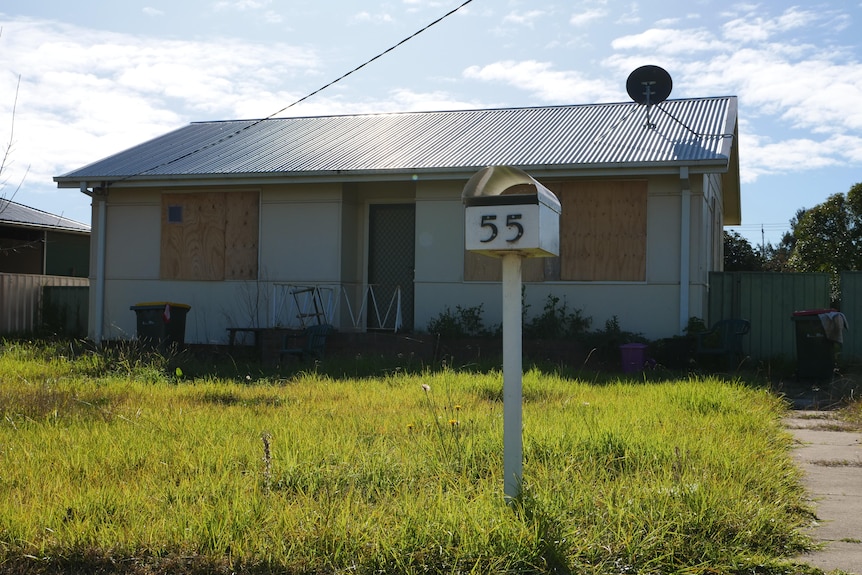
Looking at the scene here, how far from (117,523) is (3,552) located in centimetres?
50

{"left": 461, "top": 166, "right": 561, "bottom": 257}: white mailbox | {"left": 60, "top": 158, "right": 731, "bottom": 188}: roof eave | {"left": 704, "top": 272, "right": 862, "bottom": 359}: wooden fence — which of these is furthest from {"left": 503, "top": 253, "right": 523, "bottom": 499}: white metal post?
{"left": 704, "top": 272, "right": 862, "bottom": 359}: wooden fence

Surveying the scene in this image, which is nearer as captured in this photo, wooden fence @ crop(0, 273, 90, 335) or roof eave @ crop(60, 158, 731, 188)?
roof eave @ crop(60, 158, 731, 188)

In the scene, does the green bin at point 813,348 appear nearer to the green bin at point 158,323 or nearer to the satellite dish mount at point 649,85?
the satellite dish mount at point 649,85

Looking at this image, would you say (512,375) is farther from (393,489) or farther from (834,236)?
(834,236)

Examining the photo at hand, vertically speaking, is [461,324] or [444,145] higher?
[444,145]

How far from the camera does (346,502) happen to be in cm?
445

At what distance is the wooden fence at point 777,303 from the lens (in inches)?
597

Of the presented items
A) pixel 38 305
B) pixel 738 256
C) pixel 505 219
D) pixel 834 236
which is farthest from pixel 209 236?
pixel 834 236

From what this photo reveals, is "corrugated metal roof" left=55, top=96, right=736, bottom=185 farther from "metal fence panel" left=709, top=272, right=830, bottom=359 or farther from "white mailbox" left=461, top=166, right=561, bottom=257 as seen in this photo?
"white mailbox" left=461, top=166, right=561, bottom=257

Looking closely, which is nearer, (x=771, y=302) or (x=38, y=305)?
(x=771, y=302)

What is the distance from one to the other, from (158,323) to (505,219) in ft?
35.3

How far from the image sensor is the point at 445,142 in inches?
632

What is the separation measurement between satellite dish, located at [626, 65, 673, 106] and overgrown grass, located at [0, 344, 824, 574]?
29.2ft

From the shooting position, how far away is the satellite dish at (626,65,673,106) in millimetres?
15594
